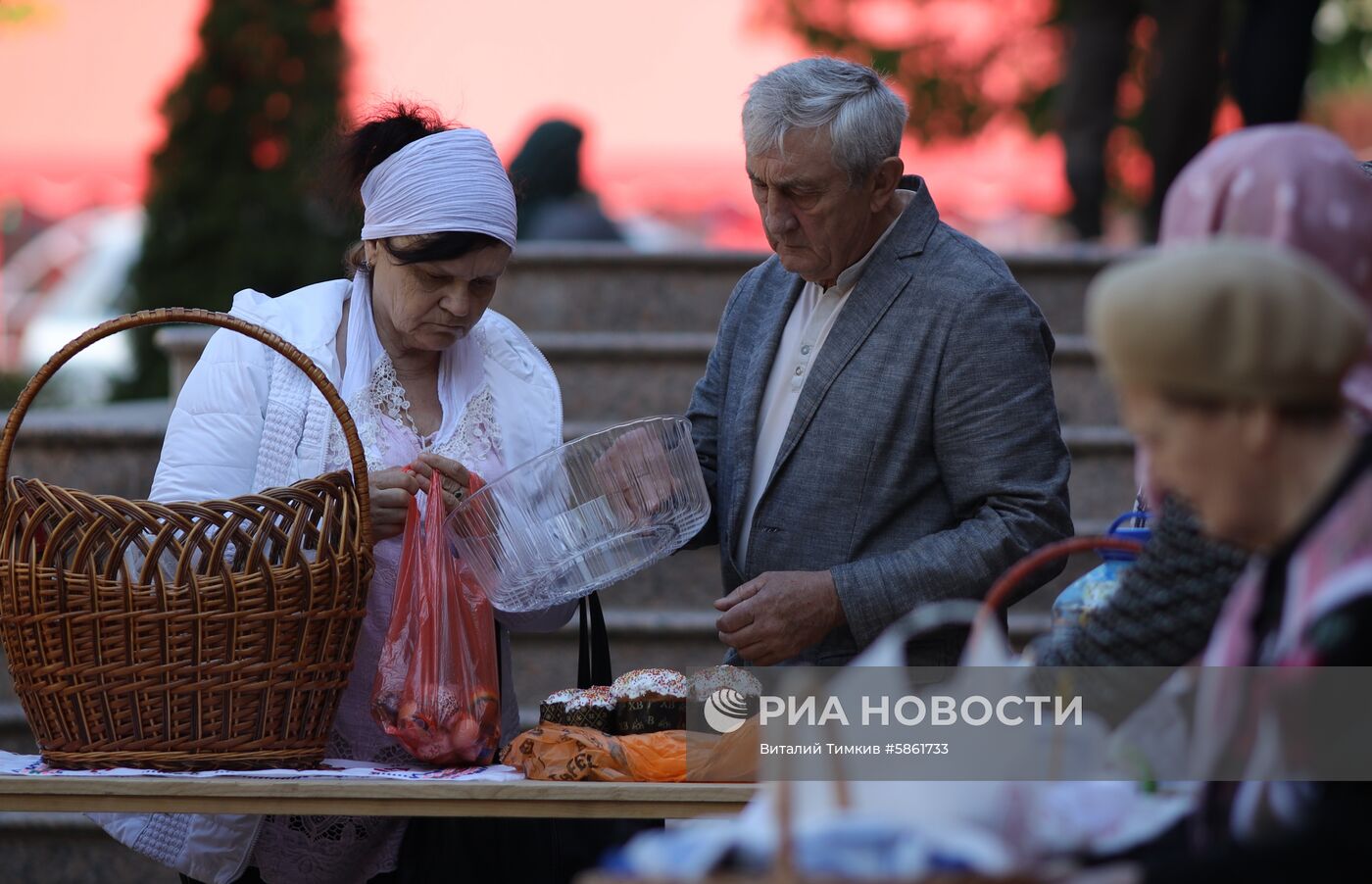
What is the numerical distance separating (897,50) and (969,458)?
10280mm

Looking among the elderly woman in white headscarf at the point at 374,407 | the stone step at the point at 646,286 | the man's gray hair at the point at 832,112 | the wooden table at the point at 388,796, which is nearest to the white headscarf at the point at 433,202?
the elderly woman in white headscarf at the point at 374,407

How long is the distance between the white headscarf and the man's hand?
1.86 feet

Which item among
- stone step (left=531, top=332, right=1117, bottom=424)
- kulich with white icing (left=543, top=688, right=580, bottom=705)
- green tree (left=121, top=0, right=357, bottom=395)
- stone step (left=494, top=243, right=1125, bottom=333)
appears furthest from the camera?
green tree (left=121, top=0, right=357, bottom=395)

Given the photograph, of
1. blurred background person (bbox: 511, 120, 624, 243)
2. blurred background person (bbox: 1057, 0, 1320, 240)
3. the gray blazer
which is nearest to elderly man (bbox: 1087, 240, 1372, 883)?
the gray blazer

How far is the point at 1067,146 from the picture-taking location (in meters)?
6.34

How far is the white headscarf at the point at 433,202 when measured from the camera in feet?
7.79

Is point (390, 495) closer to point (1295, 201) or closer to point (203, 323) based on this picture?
point (203, 323)

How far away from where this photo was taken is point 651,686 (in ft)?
7.36

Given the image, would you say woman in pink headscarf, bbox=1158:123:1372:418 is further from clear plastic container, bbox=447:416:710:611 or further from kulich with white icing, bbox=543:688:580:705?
kulich with white icing, bbox=543:688:580:705

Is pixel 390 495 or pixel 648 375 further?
pixel 648 375

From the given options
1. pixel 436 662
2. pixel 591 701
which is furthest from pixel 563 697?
pixel 436 662

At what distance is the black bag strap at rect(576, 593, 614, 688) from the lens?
8.06 ft

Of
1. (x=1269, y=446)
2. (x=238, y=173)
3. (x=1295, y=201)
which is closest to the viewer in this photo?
(x=1269, y=446)

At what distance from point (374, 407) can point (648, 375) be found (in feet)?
8.24
